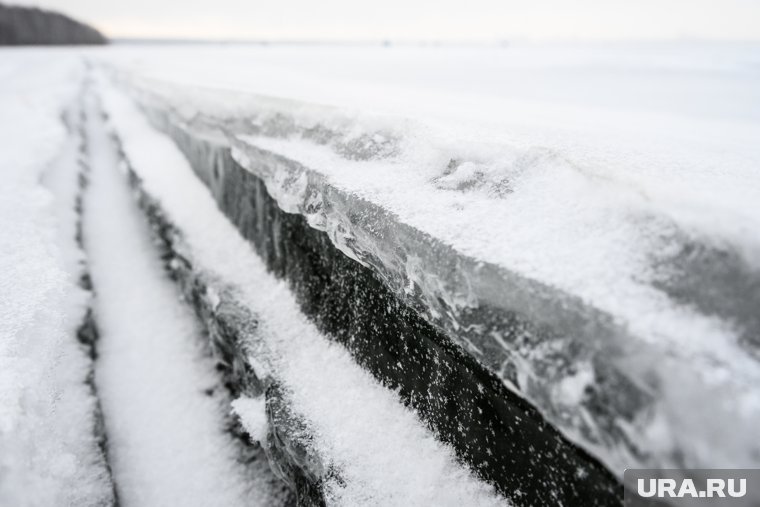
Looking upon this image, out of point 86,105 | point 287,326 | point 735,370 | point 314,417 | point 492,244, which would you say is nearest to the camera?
point 735,370

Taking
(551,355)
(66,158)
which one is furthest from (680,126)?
(66,158)

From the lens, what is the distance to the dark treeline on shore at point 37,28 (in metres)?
37.7

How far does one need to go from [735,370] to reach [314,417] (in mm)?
1094

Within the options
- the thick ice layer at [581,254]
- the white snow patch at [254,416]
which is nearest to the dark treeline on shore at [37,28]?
the white snow patch at [254,416]

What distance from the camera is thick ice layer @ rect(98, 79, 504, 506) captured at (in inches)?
42.9

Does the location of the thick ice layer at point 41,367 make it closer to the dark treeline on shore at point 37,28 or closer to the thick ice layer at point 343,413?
the thick ice layer at point 343,413

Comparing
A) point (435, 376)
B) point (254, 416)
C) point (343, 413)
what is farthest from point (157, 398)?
point (435, 376)

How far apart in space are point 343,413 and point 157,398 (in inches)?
44.4

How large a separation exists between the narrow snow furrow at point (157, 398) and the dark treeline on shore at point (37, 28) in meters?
48.8

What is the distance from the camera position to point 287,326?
1.76 metres

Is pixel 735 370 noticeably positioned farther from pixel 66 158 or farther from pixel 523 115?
pixel 66 158

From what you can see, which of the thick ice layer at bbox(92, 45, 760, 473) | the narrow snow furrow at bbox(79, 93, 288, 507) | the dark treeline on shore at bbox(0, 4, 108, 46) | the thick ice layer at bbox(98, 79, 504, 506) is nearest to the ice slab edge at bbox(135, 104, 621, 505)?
the thick ice layer at bbox(98, 79, 504, 506)

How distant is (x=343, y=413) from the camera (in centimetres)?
131

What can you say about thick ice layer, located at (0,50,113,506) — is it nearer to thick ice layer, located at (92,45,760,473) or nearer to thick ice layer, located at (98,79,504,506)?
thick ice layer, located at (98,79,504,506)
